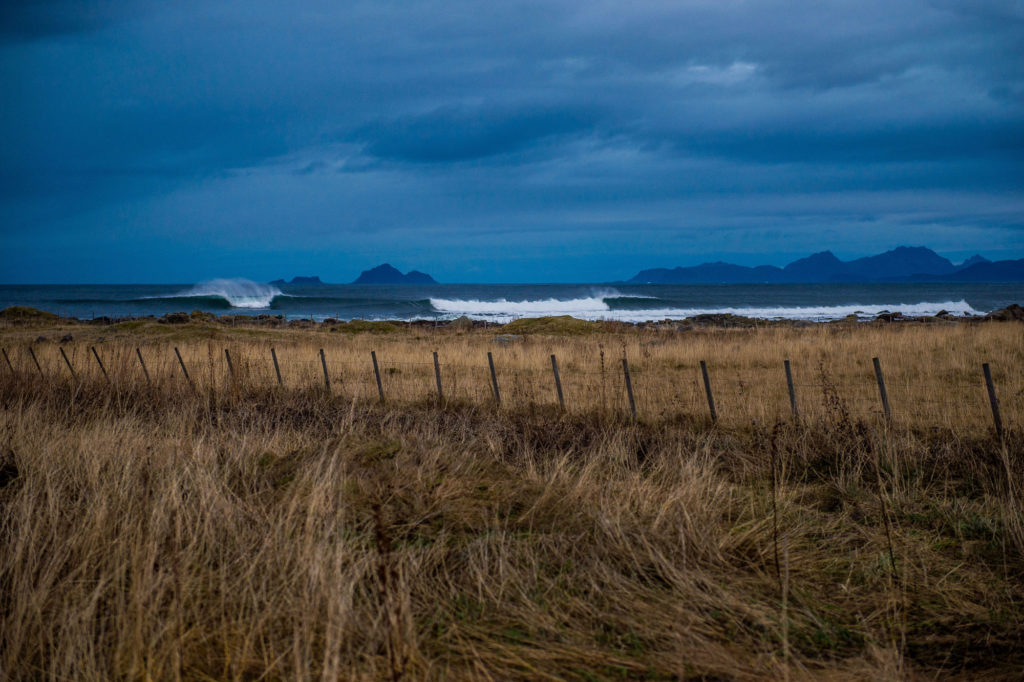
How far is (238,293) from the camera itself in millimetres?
103562

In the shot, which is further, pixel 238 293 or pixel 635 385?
pixel 238 293

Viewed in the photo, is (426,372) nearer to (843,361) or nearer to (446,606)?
(843,361)

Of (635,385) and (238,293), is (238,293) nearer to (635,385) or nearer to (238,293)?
(238,293)

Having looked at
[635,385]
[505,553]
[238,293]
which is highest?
[238,293]

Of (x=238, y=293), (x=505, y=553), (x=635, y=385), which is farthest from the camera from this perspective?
(x=238, y=293)

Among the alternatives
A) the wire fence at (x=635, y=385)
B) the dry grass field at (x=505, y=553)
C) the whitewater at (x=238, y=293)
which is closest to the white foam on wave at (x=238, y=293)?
the whitewater at (x=238, y=293)

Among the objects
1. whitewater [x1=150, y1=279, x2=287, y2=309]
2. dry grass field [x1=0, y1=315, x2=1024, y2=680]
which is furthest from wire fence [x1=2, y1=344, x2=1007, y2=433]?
whitewater [x1=150, y1=279, x2=287, y2=309]

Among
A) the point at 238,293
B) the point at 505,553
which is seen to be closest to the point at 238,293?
the point at 238,293

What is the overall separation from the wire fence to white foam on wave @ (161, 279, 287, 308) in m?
75.8

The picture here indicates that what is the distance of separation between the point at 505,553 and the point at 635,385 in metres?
9.97

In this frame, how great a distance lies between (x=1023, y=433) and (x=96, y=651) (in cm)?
935

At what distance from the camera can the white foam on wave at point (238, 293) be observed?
296 feet

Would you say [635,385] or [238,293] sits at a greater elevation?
[238,293]

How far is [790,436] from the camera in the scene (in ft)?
26.5
